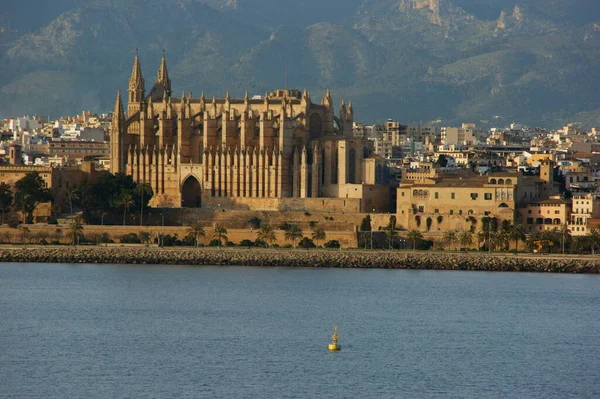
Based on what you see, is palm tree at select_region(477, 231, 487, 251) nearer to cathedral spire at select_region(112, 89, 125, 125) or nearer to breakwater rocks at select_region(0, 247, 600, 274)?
breakwater rocks at select_region(0, 247, 600, 274)

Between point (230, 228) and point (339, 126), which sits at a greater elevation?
point (339, 126)

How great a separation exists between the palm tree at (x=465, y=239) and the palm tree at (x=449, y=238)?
0.39 meters

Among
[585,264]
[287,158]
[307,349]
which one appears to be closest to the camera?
[307,349]

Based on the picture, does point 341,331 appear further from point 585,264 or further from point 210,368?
point 585,264

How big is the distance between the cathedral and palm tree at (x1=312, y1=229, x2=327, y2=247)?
4396mm

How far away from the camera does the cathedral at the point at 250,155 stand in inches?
3942

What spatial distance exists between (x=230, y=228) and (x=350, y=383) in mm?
46870

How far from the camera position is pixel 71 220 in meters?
96.2

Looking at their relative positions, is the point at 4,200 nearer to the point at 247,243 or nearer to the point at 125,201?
the point at 125,201

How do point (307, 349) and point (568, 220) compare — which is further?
point (568, 220)

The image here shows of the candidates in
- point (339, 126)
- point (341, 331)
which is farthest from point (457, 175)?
point (341, 331)

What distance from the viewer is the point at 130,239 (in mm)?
91750

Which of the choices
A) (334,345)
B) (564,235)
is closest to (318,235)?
(564,235)

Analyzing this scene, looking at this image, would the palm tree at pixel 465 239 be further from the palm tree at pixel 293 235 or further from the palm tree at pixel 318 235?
the palm tree at pixel 293 235
